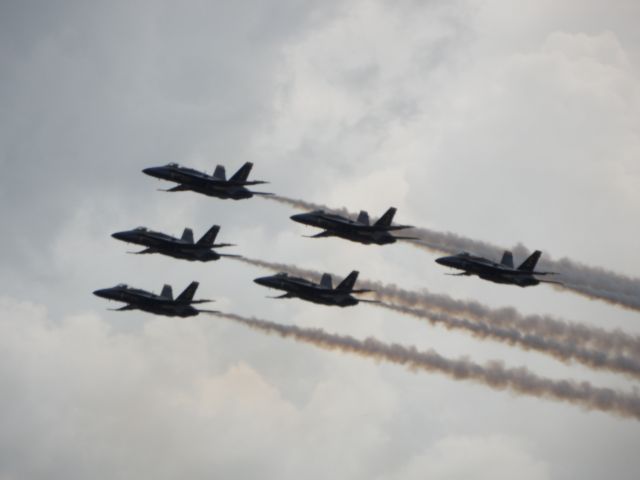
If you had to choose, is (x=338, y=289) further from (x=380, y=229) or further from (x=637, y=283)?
(x=637, y=283)

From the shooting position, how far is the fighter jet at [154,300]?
5551 inches

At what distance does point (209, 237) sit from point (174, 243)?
3814 mm

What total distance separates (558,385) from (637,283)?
51.8 feet

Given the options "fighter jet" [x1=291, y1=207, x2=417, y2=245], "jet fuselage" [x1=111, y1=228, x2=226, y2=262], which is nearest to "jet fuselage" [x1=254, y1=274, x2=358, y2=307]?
"fighter jet" [x1=291, y1=207, x2=417, y2=245]

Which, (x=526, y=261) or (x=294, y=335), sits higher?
(x=526, y=261)

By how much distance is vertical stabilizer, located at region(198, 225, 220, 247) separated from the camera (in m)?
141

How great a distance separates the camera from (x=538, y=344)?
470 ft

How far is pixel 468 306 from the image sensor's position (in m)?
147

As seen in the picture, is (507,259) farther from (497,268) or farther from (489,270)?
(489,270)

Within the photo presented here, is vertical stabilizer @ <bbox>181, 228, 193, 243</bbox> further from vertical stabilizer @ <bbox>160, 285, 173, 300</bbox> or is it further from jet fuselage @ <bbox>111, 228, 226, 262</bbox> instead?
vertical stabilizer @ <bbox>160, 285, 173, 300</bbox>

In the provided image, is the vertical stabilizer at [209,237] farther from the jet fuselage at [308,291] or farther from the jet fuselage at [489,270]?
the jet fuselage at [489,270]

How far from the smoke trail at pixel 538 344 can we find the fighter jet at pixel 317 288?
510cm

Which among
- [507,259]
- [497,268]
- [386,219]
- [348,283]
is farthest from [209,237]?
[507,259]

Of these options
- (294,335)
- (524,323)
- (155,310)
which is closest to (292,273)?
(294,335)
